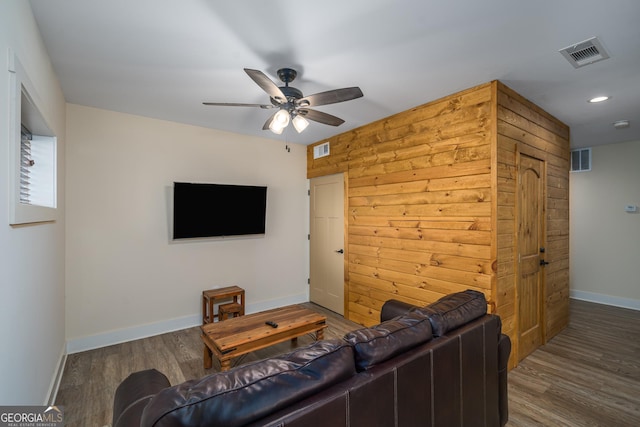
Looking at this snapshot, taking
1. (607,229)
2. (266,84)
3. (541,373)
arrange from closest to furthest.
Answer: (266,84) < (541,373) < (607,229)

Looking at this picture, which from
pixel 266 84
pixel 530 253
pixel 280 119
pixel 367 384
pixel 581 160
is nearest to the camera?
pixel 367 384

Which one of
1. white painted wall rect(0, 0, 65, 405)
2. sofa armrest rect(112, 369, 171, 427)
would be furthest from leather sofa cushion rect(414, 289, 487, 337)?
white painted wall rect(0, 0, 65, 405)

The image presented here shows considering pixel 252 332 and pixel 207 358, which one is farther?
pixel 207 358

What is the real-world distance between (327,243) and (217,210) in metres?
1.70

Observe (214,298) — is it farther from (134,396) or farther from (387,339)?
(387,339)

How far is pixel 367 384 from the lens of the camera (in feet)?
3.54

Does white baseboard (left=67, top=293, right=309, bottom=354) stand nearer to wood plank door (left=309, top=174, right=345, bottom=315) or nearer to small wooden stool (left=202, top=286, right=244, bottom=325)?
small wooden stool (left=202, top=286, right=244, bottom=325)

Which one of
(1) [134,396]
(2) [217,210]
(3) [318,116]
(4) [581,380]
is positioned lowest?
(4) [581,380]

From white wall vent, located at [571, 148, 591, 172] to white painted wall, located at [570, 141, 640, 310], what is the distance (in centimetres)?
7

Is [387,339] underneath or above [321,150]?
underneath

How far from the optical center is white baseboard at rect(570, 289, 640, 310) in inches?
172

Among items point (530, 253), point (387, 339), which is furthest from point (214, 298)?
point (530, 253)

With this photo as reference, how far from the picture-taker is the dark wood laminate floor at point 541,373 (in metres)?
2.11

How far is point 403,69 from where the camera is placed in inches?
91.4
